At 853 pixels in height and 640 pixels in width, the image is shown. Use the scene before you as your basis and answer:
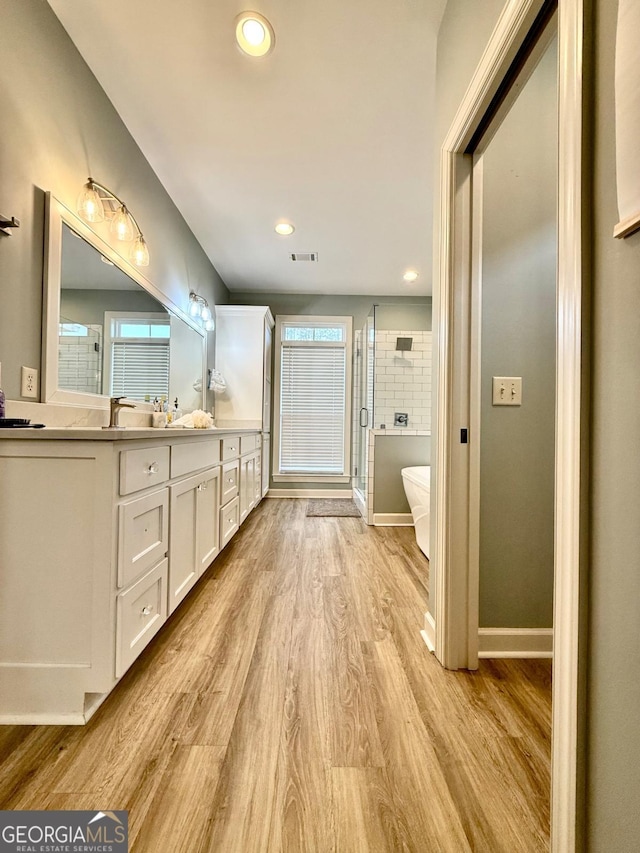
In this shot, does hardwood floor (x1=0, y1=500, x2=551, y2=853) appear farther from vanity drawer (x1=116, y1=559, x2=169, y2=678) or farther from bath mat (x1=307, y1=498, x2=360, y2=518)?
bath mat (x1=307, y1=498, x2=360, y2=518)

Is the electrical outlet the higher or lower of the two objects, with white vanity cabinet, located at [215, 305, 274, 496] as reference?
lower

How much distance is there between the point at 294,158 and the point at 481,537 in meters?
2.45

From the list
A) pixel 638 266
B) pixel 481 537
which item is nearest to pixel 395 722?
pixel 481 537

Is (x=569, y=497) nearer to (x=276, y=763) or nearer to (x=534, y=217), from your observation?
(x=276, y=763)

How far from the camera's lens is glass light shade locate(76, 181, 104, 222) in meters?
1.80

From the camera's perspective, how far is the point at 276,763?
40.3 inches

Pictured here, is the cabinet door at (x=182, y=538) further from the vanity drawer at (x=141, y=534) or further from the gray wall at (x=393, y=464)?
the gray wall at (x=393, y=464)

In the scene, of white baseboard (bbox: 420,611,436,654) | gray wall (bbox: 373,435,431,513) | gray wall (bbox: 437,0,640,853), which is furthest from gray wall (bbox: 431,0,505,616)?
gray wall (bbox: 373,435,431,513)

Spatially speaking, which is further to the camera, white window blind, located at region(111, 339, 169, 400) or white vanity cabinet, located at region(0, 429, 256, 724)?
white window blind, located at region(111, 339, 169, 400)

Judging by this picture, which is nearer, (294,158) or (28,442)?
(28,442)

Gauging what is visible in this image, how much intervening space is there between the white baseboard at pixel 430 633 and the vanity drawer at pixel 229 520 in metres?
1.38

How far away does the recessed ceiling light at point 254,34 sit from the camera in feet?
5.26

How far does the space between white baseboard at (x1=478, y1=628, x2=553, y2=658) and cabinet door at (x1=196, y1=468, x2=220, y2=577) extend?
1.36 metres

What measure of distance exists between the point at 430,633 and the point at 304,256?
3.54m
